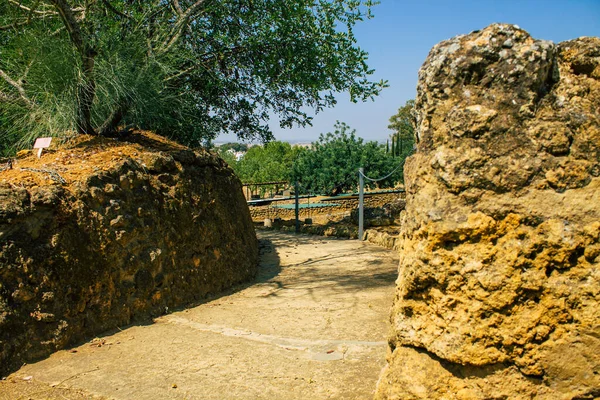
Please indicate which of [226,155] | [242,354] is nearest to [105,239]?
[242,354]

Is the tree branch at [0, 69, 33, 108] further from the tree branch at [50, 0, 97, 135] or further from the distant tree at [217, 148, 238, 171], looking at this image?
the distant tree at [217, 148, 238, 171]

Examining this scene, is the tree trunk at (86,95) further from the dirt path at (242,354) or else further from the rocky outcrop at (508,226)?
the rocky outcrop at (508,226)

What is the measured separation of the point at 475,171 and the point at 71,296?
3.38m

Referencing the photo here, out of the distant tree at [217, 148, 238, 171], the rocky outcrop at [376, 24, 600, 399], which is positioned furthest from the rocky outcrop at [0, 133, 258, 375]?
the rocky outcrop at [376, 24, 600, 399]

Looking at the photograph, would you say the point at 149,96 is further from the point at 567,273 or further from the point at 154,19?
the point at 567,273

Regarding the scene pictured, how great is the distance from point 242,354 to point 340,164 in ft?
64.8

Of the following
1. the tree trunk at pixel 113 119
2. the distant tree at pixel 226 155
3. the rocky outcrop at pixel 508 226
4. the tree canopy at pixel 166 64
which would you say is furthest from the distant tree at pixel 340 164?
the rocky outcrop at pixel 508 226

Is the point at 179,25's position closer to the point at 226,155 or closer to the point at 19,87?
the point at 19,87

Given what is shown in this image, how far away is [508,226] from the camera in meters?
2.35

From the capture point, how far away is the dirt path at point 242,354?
138 inches

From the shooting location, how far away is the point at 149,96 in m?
7.00

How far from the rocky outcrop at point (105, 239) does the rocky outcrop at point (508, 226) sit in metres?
2.90

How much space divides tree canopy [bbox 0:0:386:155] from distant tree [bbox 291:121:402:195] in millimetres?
12276

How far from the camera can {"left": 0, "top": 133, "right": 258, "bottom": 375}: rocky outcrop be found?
4152mm
